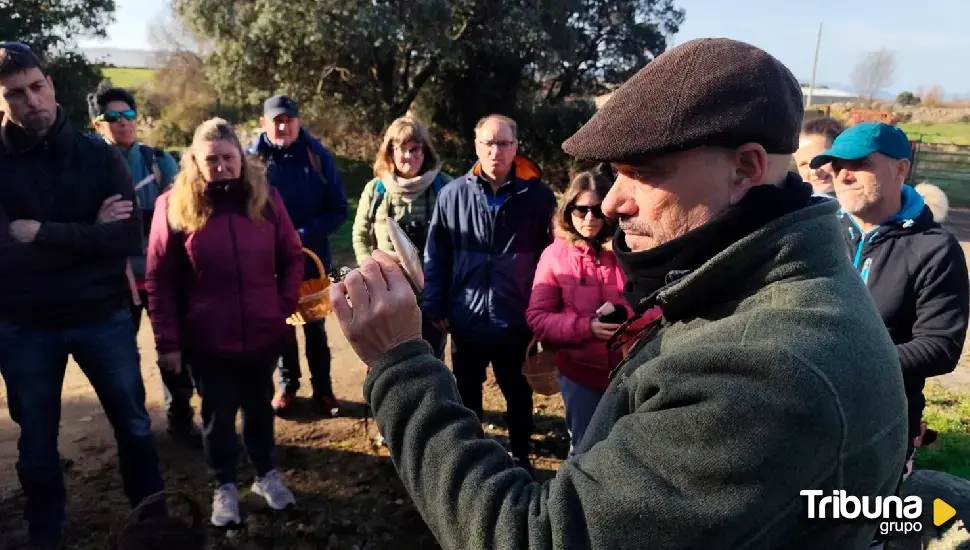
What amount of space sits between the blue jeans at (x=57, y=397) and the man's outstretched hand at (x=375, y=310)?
7.44ft

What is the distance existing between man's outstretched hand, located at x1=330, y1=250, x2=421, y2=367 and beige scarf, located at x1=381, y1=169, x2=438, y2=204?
2898 mm

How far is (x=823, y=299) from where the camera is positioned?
3.55 ft

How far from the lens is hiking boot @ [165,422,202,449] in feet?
14.4

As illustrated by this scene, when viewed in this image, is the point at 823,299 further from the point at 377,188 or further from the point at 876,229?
the point at 377,188

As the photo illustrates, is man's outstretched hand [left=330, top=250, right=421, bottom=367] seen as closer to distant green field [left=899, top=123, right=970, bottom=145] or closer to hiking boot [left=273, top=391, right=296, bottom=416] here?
hiking boot [left=273, top=391, right=296, bottom=416]

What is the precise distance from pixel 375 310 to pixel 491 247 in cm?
255

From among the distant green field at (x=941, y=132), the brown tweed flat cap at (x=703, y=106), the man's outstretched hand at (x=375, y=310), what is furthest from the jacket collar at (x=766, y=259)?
the distant green field at (x=941, y=132)

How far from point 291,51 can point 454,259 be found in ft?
42.2

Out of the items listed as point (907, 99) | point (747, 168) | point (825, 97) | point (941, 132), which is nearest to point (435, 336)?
point (747, 168)

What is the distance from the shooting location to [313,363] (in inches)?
193

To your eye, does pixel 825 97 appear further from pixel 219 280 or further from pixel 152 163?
pixel 219 280

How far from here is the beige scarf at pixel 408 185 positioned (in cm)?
420

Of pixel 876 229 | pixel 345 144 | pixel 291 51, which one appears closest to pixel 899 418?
pixel 876 229

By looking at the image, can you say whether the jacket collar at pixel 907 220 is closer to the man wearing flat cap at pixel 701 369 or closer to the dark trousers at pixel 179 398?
the man wearing flat cap at pixel 701 369
